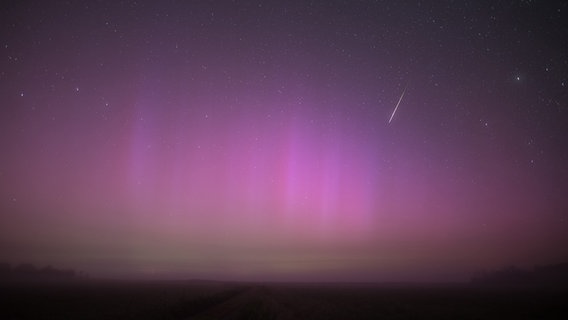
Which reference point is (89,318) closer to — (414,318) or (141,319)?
(141,319)

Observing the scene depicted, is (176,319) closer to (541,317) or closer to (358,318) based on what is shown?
(358,318)

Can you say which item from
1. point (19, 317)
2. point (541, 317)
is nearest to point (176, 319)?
point (19, 317)

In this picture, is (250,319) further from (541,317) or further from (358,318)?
(541,317)

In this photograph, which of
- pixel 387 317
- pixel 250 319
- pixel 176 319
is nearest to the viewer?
pixel 250 319

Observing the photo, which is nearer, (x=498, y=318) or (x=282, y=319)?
(x=282, y=319)

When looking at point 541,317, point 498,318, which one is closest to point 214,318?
point 498,318

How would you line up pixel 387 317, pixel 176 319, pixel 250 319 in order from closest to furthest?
1. pixel 250 319
2. pixel 176 319
3. pixel 387 317

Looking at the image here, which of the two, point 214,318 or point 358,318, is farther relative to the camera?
point 358,318

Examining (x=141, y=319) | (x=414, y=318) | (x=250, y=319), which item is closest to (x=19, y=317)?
(x=141, y=319)
